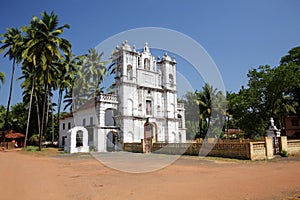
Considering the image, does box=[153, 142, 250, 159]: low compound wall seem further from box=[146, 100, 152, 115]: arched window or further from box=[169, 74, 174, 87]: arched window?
box=[169, 74, 174, 87]: arched window

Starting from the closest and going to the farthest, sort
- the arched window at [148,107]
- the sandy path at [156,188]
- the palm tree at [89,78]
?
the sandy path at [156,188]
the arched window at [148,107]
the palm tree at [89,78]

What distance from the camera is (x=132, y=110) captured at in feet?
90.6

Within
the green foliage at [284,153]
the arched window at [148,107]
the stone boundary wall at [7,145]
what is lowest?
the green foliage at [284,153]

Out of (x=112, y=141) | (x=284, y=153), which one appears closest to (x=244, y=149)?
(x=284, y=153)

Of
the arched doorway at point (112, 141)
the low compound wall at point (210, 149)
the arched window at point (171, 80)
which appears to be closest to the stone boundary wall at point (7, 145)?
the arched doorway at point (112, 141)

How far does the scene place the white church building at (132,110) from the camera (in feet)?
85.4

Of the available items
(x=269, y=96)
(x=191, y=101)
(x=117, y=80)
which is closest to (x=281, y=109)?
(x=269, y=96)

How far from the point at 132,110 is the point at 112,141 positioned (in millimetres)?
3976

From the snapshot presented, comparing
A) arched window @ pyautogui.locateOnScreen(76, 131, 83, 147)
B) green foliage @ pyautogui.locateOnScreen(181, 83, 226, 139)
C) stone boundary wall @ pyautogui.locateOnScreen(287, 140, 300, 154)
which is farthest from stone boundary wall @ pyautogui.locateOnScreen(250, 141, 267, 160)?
green foliage @ pyautogui.locateOnScreen(181, 83, 226, 139)

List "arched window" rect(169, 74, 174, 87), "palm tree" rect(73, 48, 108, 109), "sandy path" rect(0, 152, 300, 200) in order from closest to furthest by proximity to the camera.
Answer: "sandy path" rect(0, 152, 300, 200) → "arched window" rect(169, 74, 174, 87) → "palm tree" rect(73, 48, 108, 109)

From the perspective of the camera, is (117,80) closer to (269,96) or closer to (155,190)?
(269,96)

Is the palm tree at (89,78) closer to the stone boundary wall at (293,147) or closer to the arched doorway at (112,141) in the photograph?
the arched doorway at (112,141)

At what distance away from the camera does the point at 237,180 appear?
8.67 m

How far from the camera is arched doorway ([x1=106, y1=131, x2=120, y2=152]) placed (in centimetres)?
2688
